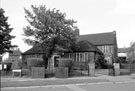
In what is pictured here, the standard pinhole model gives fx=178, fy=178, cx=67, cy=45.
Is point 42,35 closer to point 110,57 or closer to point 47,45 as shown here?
point 47,45

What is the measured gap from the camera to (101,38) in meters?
49.6

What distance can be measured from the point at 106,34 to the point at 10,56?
41.5 meters

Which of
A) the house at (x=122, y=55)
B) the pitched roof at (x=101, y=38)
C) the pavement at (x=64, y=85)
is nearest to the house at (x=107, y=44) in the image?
the pitched roof at (x=101, y=38)

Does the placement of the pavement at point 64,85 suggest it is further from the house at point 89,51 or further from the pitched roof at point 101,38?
the pitched roof at point 101,38

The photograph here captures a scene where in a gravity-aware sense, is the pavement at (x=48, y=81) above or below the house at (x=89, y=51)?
below

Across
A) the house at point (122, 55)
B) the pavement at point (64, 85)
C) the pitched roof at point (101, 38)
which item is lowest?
the pavement at point (64, 85)

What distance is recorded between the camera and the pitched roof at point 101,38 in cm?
4750

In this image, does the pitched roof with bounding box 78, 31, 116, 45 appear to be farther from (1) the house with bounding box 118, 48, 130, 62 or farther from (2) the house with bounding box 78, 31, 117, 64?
(1) the house with bounding box 118, 48, 130, 62

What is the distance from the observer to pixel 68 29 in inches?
1169

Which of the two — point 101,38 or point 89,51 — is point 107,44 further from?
point 89,51

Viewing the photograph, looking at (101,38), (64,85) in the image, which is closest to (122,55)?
(101,38)

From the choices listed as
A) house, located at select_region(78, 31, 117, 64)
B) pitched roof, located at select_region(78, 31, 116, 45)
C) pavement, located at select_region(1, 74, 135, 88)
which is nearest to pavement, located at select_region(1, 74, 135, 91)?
pavement, located at select_region(1, 74, 135, 88)

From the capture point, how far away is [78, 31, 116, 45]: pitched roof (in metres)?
47.5

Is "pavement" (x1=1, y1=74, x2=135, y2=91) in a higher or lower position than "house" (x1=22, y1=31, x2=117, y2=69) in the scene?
lower
